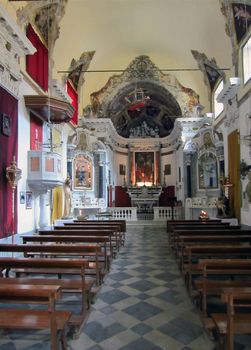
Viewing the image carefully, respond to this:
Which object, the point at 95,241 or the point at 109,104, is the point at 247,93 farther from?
the point at 109,104

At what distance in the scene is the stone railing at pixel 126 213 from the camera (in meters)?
14.0

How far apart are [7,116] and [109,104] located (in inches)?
427

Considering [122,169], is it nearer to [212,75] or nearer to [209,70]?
[212,75]

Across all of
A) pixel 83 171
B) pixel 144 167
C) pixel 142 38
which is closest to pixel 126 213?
pixel 83 171

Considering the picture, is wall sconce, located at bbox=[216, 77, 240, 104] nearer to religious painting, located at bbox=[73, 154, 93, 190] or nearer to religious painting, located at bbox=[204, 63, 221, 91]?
religious painting, located at bbox=[204, 63, 221, 91]

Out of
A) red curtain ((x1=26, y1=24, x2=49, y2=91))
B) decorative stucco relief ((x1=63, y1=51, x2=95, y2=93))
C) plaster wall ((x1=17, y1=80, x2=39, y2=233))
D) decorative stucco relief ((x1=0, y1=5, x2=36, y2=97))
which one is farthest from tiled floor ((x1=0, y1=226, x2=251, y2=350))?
decorative stucco relief ((x1=63, y1=51, x2=95, y2=93))

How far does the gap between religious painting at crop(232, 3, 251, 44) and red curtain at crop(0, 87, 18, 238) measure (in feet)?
22.4

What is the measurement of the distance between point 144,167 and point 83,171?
18.7ft

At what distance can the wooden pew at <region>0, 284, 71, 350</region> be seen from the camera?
2281 millimetres

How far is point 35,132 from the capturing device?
8.50 m

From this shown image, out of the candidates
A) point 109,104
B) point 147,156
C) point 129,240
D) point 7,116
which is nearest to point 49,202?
point 129,240

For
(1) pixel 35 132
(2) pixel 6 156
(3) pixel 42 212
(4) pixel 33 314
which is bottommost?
(4) pixel 33 314

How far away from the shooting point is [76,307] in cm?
378

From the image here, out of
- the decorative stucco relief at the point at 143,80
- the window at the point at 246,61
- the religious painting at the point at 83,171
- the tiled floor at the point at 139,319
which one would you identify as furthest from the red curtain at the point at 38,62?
the decorative stucco relief at the point at 143,80
